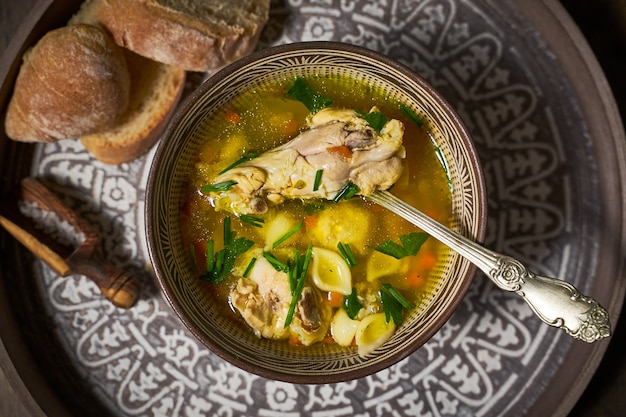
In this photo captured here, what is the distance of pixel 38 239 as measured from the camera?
2.35 meters

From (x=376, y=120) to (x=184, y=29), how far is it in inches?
30.6

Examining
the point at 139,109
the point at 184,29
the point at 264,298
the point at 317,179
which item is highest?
the point at 184,29

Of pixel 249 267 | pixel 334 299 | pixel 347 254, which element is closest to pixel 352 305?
pixel 334 299

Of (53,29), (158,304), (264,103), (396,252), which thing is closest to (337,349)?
(396,252)

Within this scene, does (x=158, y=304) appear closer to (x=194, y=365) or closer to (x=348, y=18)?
(x=194, y=365)

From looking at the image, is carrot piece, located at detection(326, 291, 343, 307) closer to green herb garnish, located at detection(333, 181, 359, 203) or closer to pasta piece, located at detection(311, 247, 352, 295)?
pasta piece, located at detection(311, 247, 352, 295)

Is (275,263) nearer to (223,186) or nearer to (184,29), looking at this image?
(223,186)

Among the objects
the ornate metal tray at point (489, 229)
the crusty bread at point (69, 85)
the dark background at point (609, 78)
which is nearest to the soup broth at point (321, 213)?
the ornate metal tray at point (489, 229)

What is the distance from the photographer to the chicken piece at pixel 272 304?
215 cm

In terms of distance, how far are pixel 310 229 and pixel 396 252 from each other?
320 mm

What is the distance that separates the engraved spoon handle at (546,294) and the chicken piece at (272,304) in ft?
1.80

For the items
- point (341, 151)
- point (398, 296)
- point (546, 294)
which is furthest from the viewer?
point (398, 296)

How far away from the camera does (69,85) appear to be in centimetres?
220

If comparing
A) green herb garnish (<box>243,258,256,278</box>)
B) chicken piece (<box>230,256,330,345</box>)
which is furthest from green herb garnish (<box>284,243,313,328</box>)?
green herb garnish (<box>243,258,256,278</box>)
